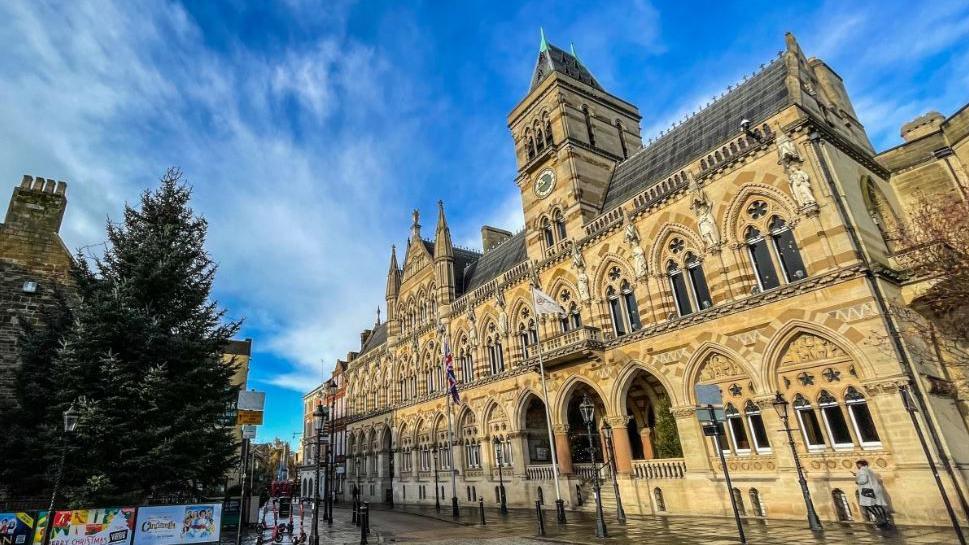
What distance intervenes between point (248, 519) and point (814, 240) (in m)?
26.7

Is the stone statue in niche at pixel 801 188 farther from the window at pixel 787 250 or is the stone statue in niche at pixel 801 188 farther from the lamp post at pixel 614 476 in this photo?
the lamp post at pixel 614 476

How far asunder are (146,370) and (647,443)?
21.0 meters

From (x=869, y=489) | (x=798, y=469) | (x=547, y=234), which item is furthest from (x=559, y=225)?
(x=869, y=489)

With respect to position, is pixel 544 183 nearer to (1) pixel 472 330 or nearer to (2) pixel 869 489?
(1) pixel 472 330

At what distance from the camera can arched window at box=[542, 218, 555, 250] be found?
27744 millimetres

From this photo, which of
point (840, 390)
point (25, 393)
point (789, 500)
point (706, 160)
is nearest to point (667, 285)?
point (706, 160)

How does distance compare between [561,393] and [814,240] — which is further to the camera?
[561,393]

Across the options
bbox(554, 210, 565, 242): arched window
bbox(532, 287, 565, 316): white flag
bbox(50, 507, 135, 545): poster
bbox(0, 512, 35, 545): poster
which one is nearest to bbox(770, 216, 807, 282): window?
bbox(532, 287, 565, 316): white flag

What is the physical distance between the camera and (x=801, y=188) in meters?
16.2

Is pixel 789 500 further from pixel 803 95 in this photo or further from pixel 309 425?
pixel 309 425

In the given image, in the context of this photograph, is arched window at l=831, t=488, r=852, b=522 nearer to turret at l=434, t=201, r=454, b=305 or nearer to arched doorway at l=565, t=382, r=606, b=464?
arched doorway at l=565, t=382, r=606, b=464

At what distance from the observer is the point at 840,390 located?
14.9m

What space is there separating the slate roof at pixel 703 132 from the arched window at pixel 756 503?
12.9 metres

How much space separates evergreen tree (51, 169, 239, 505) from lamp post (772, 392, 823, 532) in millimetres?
18010
